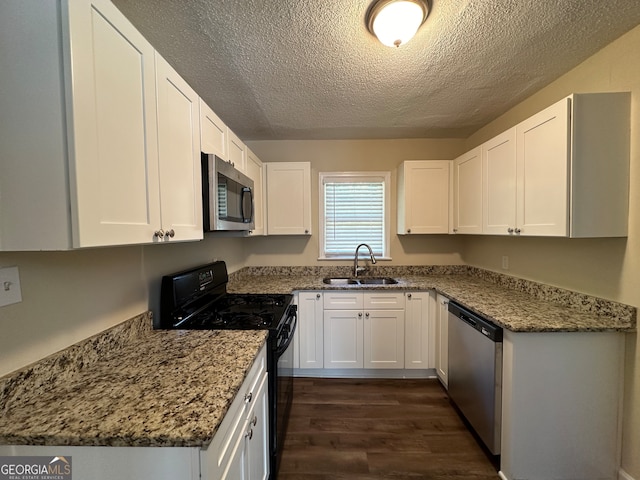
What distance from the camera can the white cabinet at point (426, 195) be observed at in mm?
2764

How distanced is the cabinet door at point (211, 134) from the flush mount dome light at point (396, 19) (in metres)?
0.98

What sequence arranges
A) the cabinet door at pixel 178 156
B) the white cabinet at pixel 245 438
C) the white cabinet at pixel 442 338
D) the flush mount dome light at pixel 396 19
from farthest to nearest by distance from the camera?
1. the white cabinet at pixel 442 338
2. the flush mount dome light at pixel 396 19
3. the cabinet door at pixel 178 156
4. the white cabinet at pixel 245 438

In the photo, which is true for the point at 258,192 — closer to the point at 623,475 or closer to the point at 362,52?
the point at 362,52

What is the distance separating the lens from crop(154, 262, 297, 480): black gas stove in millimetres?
1433

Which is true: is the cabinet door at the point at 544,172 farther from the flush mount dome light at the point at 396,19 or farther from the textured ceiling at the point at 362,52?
the flush mount dome light at the point at 396,19

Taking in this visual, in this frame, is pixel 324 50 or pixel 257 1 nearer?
pixel 257 1

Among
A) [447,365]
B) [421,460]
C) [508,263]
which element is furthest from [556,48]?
[421,460]

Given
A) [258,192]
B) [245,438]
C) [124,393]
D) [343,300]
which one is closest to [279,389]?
[245,438]

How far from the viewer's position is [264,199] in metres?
2.81

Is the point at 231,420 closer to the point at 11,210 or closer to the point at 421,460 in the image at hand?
the point at 11,210

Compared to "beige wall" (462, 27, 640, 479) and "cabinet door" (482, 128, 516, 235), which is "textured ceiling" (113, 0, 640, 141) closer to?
"beige wall" (462, 27, 640, 479)

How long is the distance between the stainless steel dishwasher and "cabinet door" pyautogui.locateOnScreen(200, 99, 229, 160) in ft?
6.54

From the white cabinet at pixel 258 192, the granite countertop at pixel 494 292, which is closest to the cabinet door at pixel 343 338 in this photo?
the granite countertop at pixel 494 292

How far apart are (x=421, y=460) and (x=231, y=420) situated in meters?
1.40
